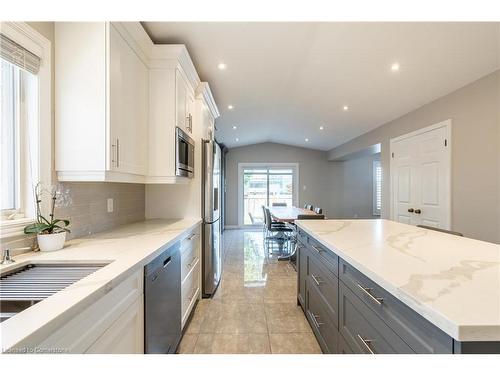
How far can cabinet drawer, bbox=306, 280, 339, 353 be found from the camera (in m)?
1.50

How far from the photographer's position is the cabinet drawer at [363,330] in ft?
3.04

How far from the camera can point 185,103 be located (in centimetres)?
243

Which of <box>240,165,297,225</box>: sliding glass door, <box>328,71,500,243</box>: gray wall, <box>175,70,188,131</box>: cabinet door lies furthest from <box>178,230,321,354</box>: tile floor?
<box>240,165,297,225</box>: sliding glass door

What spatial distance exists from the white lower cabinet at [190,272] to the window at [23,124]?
1011 mm

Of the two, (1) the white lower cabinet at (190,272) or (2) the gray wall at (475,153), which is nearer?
(1) the white lower cabinet at (190,272)

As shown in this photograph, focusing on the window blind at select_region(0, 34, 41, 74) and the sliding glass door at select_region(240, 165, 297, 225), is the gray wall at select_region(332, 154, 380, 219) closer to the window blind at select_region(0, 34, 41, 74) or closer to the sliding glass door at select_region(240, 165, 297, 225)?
the sliding glass door at select_region(240, 165, 297, 225)

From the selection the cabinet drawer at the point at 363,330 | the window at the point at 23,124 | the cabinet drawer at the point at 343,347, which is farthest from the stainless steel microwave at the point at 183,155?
the cabinet drawer at the point at 343,347

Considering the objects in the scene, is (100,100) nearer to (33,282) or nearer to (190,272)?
(33,282)

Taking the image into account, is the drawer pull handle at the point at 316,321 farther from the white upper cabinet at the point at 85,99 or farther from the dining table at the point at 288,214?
the dining table at the point at 288,214

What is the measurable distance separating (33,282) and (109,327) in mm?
382

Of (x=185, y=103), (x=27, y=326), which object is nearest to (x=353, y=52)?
(x=185, y=103)

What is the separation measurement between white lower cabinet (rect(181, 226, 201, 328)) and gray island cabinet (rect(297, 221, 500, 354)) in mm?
1041
